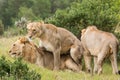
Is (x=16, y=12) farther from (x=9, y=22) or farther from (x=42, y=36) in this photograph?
(x=42, y=36)

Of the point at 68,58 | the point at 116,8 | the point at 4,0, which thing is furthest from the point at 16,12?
the point at 68,58

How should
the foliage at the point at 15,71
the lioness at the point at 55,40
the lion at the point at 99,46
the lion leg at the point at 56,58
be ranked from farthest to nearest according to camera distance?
the lion leg at the point at 56,58, the lioness at the point at 55,40, the lion at the point at 99,46, the foliage at the point at 15,71

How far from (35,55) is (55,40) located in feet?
2.59

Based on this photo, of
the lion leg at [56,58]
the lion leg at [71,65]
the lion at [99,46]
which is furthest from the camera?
the lion leg at [71,65]

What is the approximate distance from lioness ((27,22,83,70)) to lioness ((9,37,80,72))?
224 mm

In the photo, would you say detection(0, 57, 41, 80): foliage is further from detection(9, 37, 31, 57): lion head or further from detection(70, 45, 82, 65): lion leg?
detection(70, 45, 82, 65): lion leg

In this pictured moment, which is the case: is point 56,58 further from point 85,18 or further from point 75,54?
point 85,18

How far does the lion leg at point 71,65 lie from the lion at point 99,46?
47 cm

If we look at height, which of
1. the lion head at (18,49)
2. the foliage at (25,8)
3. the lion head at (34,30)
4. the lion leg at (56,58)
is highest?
the lion head at (34,30)

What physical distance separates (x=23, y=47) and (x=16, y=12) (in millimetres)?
95939

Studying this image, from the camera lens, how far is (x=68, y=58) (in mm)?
15305

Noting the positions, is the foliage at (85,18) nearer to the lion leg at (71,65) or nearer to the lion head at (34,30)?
the lion leg at (71,65)

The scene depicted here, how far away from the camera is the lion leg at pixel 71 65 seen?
15.1 m

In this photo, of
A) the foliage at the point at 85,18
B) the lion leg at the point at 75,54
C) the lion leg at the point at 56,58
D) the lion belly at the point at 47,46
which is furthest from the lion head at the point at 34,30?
the foliage at the point at 85,18
